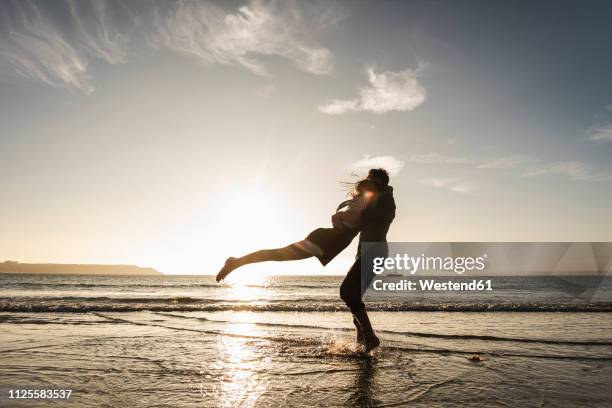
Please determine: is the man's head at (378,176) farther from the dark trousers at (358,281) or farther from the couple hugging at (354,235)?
the dark trousers at (358,281)

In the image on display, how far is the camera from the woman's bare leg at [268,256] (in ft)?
18.2

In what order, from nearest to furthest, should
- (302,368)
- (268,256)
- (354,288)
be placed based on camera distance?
(302,368), (268,256), (354,288)

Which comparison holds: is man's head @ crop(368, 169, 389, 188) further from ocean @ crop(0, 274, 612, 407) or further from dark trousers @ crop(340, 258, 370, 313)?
ocean @ crop(0, 274, 612, 407)

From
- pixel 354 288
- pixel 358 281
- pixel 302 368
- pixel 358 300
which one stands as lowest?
pixel 302 368

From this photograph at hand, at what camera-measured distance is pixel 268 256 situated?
572cm

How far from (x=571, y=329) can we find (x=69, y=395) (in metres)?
9.64

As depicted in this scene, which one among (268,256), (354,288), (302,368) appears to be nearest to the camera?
(302,368)

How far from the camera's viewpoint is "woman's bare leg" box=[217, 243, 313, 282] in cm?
556

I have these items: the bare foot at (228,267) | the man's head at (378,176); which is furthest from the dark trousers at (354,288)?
the bare foot at (228,267)

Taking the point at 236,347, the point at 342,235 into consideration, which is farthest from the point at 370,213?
the point at 236,347

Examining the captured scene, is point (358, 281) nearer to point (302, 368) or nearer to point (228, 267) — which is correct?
point (302, 368)

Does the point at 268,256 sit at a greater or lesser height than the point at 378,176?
lesser

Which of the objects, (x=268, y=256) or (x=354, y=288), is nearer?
(x=268, y=256)

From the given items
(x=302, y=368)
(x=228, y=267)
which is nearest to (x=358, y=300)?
(x=302, y=368)
